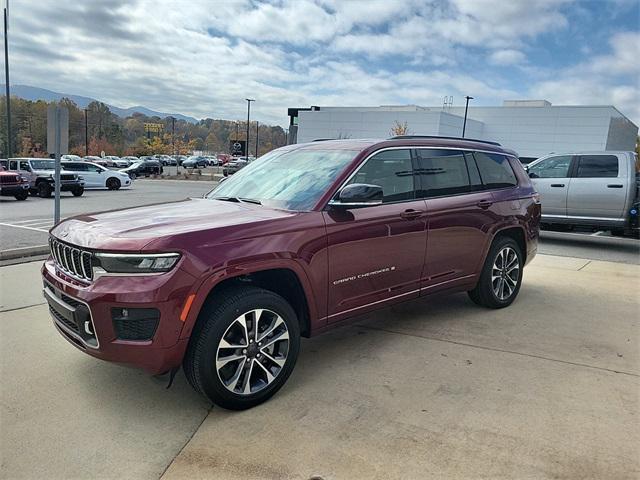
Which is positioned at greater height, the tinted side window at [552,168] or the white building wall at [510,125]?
the white building wall at [510,125]

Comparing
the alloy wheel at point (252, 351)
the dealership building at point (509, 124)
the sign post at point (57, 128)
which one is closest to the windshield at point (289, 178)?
the alloy wheel at point (252, 351)

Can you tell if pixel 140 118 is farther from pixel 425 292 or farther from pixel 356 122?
pixel 425 292

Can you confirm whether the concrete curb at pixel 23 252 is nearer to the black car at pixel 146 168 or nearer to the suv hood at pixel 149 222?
the suv hood at pixel 149 222

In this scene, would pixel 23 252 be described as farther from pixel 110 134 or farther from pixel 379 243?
pixel 110 134

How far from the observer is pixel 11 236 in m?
9.71

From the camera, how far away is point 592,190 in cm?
999

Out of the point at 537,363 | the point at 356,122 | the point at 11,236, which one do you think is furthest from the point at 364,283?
the point at 356,122

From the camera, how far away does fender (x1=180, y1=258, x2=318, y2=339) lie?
2920mm

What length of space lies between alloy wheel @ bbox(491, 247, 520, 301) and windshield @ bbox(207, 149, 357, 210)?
2.27m

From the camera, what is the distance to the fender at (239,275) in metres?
2.92

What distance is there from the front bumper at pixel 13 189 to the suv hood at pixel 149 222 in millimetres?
17308

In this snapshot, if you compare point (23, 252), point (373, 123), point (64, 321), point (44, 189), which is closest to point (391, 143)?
→ point (64, 321)

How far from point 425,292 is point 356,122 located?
197 ft

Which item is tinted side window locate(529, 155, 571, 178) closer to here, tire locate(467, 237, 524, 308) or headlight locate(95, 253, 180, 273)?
Answer: tire locate(467, 237, 524, 308)
